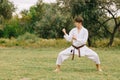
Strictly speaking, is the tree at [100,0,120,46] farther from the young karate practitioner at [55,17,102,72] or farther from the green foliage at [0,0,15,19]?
the young karate practitioner at [55,17,102,72]

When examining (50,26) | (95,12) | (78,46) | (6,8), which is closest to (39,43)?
(95,12)

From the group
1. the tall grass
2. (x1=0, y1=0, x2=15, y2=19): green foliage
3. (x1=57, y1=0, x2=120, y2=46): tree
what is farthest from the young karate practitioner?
(x1=0, y1=0, x2=15, y2=19): green foliage

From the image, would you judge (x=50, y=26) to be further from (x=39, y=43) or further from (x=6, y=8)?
(x=39, y=43)

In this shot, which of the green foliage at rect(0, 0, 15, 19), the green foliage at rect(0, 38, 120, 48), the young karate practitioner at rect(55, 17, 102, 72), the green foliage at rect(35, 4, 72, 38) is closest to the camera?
the young karate practitioner at rect(55, 17, 102, 72)

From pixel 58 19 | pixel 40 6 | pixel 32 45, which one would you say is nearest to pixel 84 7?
pixel 32 45

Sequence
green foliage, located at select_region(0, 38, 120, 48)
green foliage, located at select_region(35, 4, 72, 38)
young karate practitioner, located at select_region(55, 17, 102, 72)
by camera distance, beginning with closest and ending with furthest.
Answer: young karate practitioner, located at select_region(55, 17, 102, 72) → green foliage, located at select_region(0, 38, 120, 48) → green foliage, located at select_region(35, 4, 72, 38)

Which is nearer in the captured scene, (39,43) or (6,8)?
(39,43)

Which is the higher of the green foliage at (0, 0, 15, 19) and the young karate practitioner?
the green foliage at (0, 0, 15, 19)

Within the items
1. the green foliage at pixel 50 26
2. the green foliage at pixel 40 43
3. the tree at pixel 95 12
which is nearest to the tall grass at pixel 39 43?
the green foliage at pixel 40 43

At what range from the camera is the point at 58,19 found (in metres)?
40.8

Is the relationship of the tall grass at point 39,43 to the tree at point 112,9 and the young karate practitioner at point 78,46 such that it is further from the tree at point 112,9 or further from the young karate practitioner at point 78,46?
the young karate practitioner at point 78,46

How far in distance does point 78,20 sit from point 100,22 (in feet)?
65.2

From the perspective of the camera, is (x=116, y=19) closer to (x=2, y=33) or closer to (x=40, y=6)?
(x=2, y=33)

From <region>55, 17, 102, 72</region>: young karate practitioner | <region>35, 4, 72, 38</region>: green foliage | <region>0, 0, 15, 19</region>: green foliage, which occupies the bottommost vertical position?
<region>55, 17, 102, 72</region>: young karate practitioner
